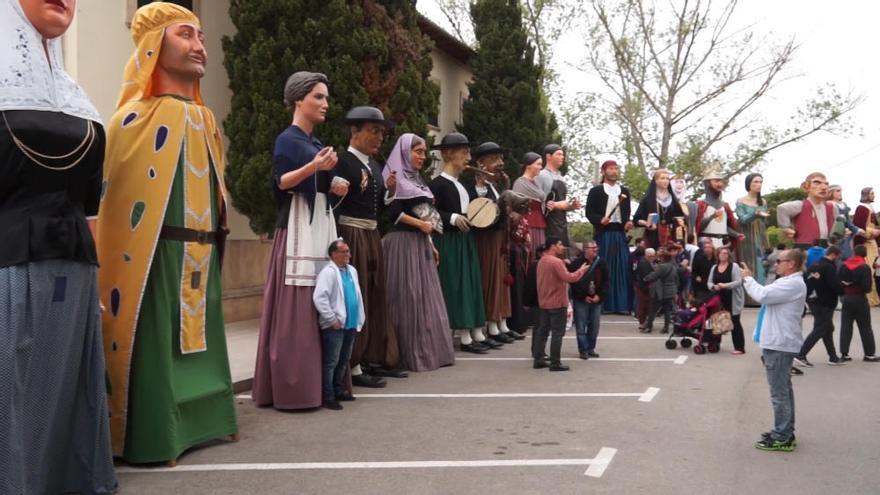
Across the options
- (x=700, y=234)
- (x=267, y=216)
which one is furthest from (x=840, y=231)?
(x=267, y=216)

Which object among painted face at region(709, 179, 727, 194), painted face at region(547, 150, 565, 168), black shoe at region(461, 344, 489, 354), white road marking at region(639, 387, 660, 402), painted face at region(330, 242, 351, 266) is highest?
painted face at region(547, 150, 565, 168)

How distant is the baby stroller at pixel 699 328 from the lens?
9.88m

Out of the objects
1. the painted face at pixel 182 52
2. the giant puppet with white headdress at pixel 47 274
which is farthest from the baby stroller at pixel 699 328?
the giant puppet with white headdress at pixel 47 274

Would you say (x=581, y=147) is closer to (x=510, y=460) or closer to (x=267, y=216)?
(x=267, y=216)

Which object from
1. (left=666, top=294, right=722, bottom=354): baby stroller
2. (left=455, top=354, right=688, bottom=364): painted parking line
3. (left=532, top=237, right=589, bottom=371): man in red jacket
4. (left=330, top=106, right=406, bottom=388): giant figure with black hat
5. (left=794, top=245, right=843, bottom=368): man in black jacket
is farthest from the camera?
(left=666, top=294, right=722, bottom=354): baby stroller

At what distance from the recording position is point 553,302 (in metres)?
8.58

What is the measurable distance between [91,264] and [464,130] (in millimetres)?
16548

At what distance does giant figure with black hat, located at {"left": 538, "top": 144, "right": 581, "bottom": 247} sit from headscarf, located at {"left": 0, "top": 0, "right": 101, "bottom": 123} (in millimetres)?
8199

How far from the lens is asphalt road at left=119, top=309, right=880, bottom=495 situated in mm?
4629

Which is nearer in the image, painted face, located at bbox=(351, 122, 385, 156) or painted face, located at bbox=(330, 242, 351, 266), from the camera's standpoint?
painted face, located at bbox=(330, 242, 351, 266)

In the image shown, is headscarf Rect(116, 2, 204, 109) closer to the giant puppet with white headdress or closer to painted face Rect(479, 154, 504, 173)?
the giant puppet with white headdress

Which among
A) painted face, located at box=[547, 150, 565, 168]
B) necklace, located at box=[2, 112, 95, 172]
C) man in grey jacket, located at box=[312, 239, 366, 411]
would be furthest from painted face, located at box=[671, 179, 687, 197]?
necklace, located at box=[2, 112, 95, 172]

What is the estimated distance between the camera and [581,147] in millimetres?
28828

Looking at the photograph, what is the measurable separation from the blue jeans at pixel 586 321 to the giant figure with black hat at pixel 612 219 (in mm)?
3755
